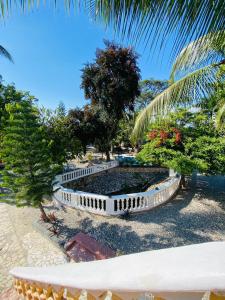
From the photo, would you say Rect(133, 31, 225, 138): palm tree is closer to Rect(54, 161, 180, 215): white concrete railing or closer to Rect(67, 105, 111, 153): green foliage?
Rect(54, 161, 180, 215): white concrete railing

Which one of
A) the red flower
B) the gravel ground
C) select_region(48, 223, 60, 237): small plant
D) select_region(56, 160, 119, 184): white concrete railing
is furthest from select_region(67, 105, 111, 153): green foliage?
select_region(48, 223, 60, 237): small plant

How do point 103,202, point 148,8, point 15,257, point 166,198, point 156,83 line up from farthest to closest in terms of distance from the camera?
point 156,83 < point 166,198 < point 103,202 < point 15,257 < point 148,8

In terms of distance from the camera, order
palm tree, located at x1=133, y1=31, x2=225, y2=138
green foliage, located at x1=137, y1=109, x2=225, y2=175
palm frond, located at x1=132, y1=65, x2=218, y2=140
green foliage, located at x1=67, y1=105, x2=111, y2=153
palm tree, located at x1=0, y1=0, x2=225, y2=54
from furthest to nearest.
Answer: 1. green foliage, located at x1=67, y1=105, x2=111, y2=153
2. green foliage, located at x1=137, y1=109, x2=225, y2=175
3. palm frond, located at x1=132, y1=65, x2=218, y2=140
4. palm tree, located at x1=133, y1=31, x2=225, y2=138
5. palm tree, located at x1=0, y1=0, x2=225, y2=54

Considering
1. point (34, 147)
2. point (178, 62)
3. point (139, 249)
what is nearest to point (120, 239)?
point (139, 249)

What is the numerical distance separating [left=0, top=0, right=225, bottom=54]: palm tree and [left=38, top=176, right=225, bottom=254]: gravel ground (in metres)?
5.86

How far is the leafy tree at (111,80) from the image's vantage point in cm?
1466

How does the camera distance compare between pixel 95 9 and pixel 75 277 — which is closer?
pixel 75 277

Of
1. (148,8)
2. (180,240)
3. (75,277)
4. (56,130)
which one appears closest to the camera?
(75,277)

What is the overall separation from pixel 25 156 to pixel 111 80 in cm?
1030

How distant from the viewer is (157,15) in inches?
72.5

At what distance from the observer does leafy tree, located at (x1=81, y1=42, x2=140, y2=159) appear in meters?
14.7

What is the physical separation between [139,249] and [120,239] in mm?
805

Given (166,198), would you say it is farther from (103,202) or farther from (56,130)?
(56,130)

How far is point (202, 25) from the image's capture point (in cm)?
187
